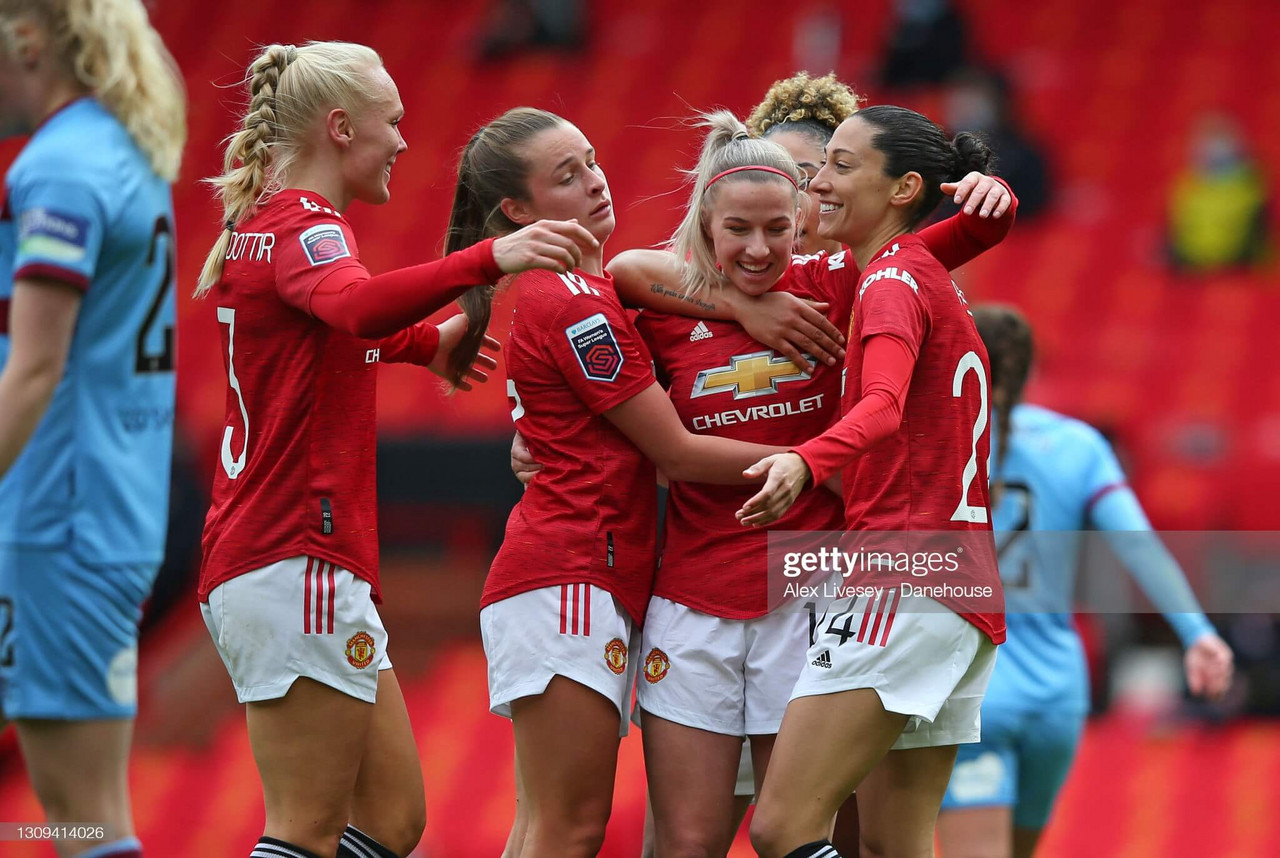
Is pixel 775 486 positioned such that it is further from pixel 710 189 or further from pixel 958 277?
pixel 958 277

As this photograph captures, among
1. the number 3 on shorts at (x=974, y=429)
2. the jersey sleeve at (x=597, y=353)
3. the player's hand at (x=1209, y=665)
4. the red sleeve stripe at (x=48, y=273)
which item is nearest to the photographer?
the red sleeve stripe at (x=48, y=273)

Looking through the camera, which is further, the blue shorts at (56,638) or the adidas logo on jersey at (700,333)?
the adidas logo on jersey at (700,333)

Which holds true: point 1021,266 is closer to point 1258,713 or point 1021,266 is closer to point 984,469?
point 1258,713

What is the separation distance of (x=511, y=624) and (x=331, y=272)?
86cm

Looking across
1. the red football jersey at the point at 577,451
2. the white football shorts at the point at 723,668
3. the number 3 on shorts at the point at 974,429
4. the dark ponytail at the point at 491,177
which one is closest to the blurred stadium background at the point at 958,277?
the dark ponytail at the point at 491,177

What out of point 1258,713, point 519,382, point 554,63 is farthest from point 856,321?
point 554,63

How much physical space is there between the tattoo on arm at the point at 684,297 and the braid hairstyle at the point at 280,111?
776 mm

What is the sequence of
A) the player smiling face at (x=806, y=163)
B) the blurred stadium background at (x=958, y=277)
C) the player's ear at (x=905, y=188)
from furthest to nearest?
1. the blurred stadium background at (x=958, y=277)
2. the player smiling face at (x=806, y=163)
3. the player's ear at (x=905, y=188)

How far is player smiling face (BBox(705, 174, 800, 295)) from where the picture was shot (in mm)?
3467

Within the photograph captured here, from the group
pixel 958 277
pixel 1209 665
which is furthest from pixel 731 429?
pixel 958 277

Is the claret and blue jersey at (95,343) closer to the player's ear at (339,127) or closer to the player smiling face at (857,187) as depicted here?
the player's ear at (339,127)

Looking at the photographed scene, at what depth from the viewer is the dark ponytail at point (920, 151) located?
3.46m

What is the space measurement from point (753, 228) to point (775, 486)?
2.78 ft

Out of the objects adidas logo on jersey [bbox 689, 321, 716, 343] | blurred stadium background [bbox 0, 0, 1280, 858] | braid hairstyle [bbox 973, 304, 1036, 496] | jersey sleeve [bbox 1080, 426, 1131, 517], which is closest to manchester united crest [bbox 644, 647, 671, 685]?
adidas logo on jersey [bbox 689, 321, 716, 343]
